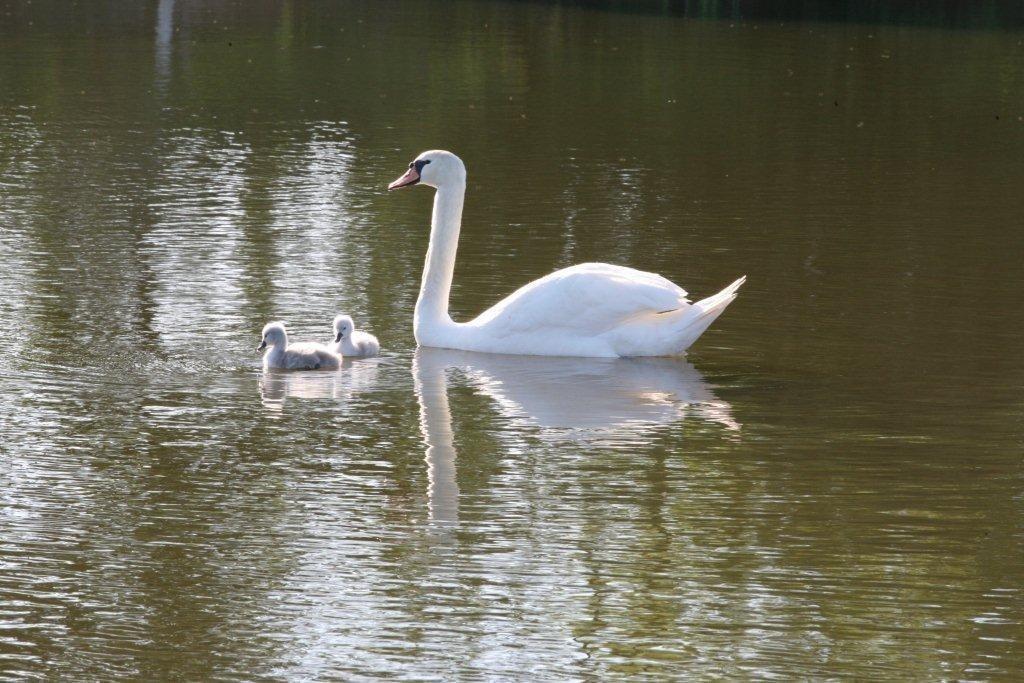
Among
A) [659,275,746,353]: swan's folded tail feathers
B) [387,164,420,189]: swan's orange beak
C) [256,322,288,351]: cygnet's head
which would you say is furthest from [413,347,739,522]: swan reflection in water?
[387,164,420,189]: swan's orange beak

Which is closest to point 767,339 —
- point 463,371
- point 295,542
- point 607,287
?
point 607,287

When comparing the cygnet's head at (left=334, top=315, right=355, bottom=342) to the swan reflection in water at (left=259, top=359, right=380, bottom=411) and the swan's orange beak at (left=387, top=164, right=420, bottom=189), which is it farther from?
the swan's orange beak at (left=387, top=164, right=420, bottom=189)

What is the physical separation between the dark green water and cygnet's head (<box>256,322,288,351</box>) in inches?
7.3

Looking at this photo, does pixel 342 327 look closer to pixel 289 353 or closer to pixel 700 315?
pixel 289 353

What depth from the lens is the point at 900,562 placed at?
701cm

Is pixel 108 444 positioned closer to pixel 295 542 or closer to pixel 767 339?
pixel 295 542

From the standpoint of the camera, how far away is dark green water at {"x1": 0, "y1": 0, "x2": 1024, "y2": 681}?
6305 millimetres

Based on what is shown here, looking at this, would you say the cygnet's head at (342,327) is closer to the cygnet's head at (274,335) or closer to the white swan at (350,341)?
the white swan at (350,341)

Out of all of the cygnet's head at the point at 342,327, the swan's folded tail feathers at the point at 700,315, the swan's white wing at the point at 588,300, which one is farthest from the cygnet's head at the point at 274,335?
the swan's folded tail feathers at the point at 700,315

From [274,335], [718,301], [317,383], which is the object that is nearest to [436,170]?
[274,335]

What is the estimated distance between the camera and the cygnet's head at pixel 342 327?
34.1ft

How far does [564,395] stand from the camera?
32.6ft

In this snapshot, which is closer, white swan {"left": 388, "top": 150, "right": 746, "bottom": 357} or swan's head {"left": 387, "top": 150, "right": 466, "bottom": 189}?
white swan {"left": 388, "top": 150, "right": 746, "bottom": 357}

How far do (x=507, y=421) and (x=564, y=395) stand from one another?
704mm
